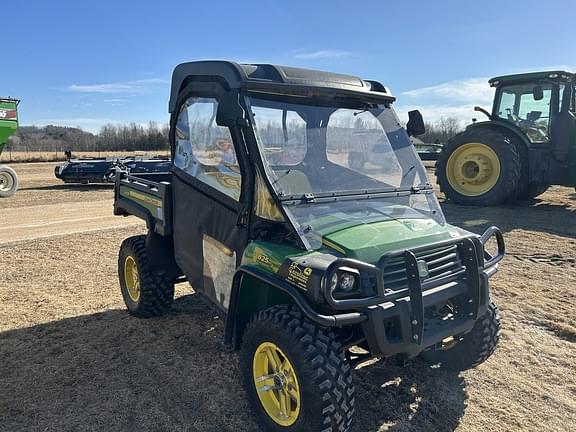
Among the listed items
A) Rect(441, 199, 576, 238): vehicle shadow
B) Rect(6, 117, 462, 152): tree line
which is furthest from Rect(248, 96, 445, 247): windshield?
Rect(6, 117, 462, 152): tree line

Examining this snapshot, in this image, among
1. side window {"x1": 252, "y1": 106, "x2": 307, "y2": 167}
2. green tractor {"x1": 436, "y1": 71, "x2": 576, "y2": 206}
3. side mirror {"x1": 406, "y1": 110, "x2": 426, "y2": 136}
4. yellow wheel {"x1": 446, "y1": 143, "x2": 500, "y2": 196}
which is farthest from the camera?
yellow wheel {"x1": 446, "y1": 143, "x2": 500, "y2": 196}

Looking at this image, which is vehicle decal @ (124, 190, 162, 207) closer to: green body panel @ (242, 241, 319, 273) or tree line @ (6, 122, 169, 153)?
Result: green body panel @ (242, 241, 319, 273)

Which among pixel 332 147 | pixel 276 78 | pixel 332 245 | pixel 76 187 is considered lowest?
pixel 76 187

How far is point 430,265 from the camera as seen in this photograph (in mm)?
2779

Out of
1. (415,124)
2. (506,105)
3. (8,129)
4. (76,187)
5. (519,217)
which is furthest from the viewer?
Result: (76,187)

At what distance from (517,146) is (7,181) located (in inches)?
539

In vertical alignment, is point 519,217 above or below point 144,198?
below

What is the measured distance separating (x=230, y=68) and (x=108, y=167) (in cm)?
1436

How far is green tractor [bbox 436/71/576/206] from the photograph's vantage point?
9.64 meters

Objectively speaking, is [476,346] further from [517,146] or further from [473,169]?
[473,169]

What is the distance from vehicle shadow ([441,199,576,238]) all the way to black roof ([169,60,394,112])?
532 centimetres

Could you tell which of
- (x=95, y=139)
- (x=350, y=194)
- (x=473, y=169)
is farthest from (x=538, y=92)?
(x=95, y=139)

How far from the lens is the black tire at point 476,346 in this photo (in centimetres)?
324

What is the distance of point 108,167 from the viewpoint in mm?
16219
